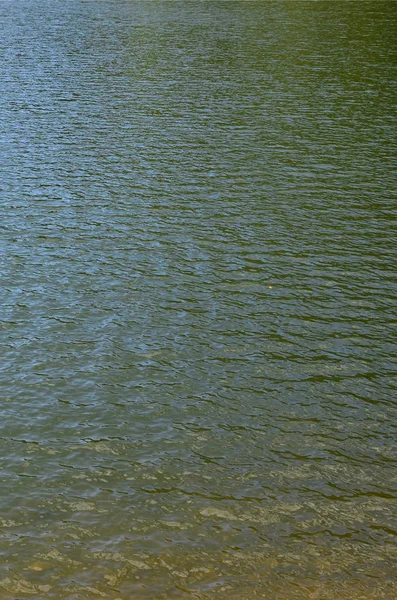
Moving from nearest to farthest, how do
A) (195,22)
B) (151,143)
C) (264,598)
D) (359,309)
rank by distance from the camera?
(264,598) < (359,309) < (151,143) < (195,22)

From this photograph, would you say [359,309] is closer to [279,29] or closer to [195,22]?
[279,29]

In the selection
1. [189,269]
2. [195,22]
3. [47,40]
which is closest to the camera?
[189,269]

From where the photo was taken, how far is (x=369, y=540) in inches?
675

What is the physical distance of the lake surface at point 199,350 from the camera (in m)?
16.9

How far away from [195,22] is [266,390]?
3291 inches

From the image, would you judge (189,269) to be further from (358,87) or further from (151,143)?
(358,87)

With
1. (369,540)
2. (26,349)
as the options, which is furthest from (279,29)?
(369,540)

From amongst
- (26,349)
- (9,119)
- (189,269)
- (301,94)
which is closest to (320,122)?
(301,94)

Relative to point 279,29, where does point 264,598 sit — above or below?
→ below

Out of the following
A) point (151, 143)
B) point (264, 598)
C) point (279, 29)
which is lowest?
point (264, 598)

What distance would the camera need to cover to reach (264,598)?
612 inches

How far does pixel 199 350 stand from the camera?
24.9 meters

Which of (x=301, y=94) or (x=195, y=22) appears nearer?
(x=301, y=94)

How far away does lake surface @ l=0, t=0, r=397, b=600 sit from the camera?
1689 centimetres
